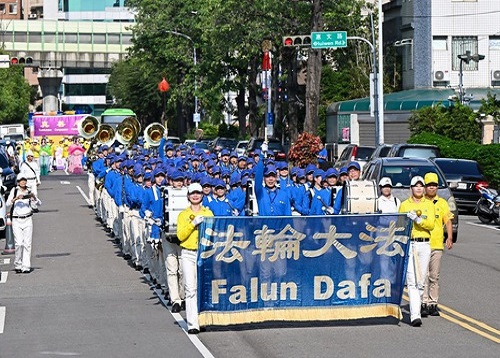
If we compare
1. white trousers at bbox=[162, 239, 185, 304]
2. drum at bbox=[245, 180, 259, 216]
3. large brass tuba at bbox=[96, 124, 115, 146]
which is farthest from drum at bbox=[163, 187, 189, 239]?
large brass tuba at bbox=[96, 124, 115, 146]

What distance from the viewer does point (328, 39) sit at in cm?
4594

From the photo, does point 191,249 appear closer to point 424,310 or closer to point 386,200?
point 424,310

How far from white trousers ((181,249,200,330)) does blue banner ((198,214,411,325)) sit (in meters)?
0.09

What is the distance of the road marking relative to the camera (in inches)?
548

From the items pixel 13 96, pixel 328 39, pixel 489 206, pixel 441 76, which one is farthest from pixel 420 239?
pixel 13 96

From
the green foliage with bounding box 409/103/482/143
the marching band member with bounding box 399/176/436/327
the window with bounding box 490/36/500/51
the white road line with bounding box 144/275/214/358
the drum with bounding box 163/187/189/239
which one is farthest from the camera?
the window with bounding box 490/36/500/51

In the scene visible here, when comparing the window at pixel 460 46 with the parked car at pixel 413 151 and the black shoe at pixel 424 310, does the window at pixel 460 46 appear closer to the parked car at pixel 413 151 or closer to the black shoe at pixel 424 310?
the parked car at pixel 413 151

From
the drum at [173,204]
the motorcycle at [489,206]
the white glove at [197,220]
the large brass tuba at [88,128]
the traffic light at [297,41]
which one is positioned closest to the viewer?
the white glove at [197,220]

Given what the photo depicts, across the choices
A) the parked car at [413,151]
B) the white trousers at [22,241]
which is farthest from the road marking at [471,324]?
the parked car at [413,151]

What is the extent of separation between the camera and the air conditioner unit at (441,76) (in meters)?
62.4

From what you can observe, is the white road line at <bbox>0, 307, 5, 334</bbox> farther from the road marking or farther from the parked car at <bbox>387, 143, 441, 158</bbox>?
the parked car at <bbox>387, 143, 441, 158</bbox>

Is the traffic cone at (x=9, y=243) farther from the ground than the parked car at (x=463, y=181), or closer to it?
closer to it

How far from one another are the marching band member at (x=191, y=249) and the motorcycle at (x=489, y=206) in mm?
16306

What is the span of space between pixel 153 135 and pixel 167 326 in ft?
73.1
